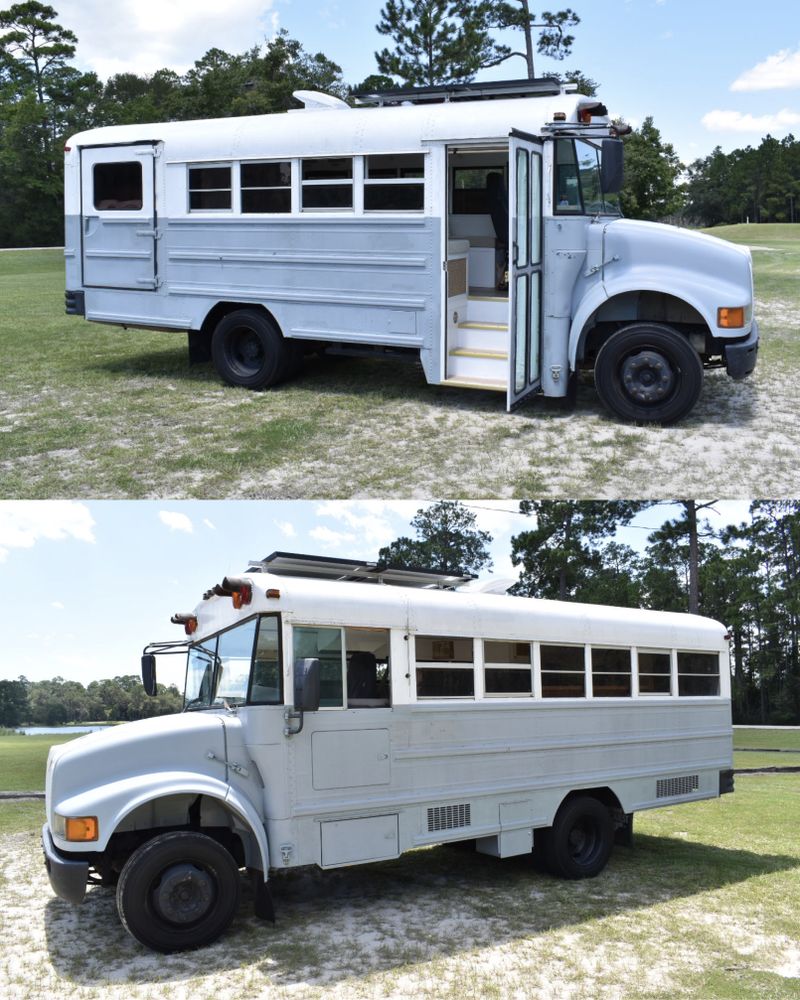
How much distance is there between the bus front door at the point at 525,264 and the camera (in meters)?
9.88

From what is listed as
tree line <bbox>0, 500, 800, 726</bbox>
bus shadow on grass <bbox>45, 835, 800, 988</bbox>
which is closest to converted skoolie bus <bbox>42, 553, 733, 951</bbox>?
bus shadow on grass <bbox>45, 835, 800, 988</bbox>

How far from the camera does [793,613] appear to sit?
40531 millimetres

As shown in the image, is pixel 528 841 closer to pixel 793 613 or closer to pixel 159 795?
pixel 159 795

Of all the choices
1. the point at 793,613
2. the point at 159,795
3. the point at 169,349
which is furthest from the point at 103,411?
the point at 793,613

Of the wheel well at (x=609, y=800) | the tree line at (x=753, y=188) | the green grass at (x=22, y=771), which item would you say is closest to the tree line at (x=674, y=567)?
the green grass at (x=22, y=771)

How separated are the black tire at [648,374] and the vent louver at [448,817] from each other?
5185 mm

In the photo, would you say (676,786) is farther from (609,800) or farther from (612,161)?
(612,161)

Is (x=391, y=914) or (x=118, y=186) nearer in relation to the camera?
(x=391, y=914)

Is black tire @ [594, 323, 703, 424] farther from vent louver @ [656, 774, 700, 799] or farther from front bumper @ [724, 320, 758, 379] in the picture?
vent louver @ [656, 774, 700, 799]

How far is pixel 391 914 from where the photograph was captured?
6848mm

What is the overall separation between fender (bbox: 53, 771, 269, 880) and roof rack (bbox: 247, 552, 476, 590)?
156cm

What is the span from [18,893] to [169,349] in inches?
389

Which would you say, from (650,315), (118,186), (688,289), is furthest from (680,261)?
(118,186)

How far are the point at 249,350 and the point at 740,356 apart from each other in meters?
5.88
